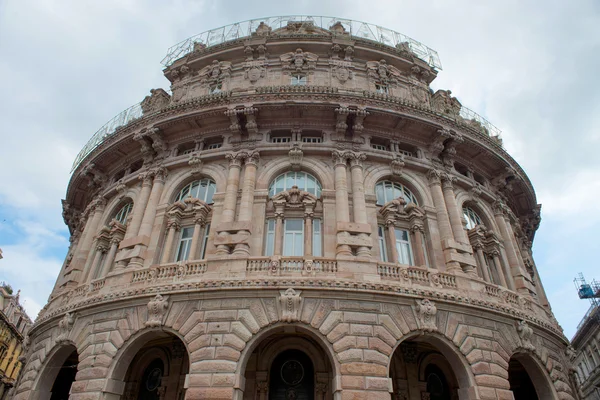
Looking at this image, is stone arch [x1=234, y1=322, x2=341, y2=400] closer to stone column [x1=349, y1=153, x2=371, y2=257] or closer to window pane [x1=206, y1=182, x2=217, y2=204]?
stone column [x1=349, y1=153, x2=371, y2=257]

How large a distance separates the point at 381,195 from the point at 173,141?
38.5ft

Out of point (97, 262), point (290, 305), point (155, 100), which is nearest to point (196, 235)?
point (97, 262)

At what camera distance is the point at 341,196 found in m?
18.1

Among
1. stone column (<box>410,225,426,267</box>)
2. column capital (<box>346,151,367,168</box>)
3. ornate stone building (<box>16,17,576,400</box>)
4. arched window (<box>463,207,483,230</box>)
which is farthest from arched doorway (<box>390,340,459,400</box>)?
column capital (<box>346,151,367,168</box>)

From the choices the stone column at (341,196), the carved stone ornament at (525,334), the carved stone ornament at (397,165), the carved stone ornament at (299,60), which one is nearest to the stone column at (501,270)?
the carved stone ornament at (525,334)

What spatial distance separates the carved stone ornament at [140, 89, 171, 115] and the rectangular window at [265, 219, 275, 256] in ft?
43.2

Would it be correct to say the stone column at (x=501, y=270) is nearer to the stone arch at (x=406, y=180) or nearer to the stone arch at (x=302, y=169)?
the stone arch at (x=406, y=180)

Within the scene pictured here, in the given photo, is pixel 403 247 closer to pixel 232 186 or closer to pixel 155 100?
pixel 232 186

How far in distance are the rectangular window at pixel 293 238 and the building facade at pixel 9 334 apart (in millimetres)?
45469

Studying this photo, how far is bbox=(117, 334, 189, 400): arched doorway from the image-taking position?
52.5ft

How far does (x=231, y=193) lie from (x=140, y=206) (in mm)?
5071

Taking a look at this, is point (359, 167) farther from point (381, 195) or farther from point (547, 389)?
point (547, 389)

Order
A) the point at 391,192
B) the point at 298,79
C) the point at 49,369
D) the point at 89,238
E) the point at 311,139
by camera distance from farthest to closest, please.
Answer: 1. the point at 298,79
2. the point at 89,238
3. the point at 311,139
4. the point at 391,192
5. the point at 49,369

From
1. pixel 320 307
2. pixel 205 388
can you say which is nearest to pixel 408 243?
pixel 320 307
